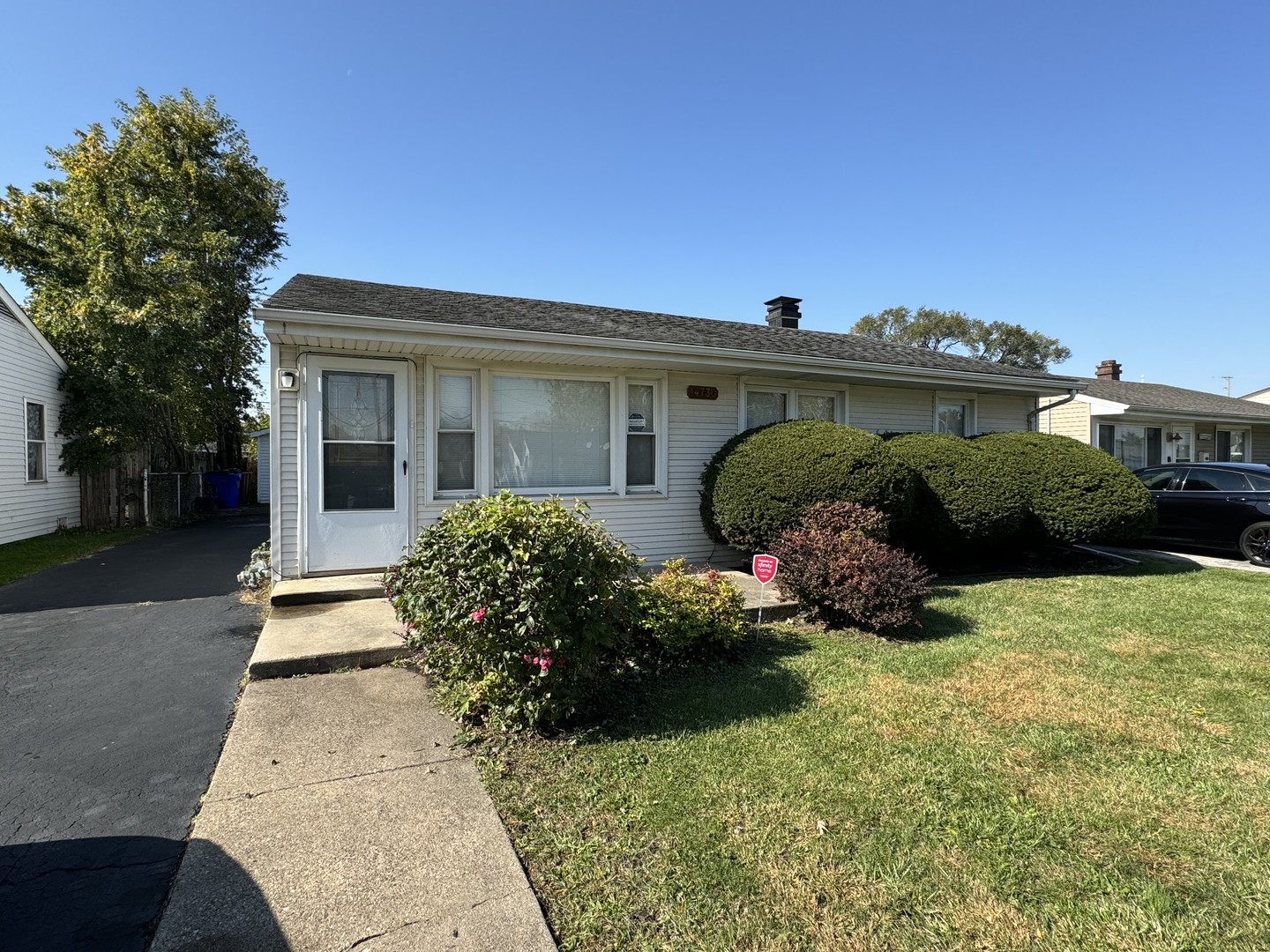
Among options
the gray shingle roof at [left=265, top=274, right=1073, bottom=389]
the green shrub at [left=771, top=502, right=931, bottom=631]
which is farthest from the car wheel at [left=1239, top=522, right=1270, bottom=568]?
the green shrub at [left=771, top=502, right=931, bottom=631]

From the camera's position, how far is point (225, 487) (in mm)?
18578

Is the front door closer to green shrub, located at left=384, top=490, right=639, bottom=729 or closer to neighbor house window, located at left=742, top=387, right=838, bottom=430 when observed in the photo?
neighbor house window, located at left=742, top=387, right=838, bottom=430

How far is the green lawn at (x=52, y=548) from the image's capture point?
7.89 meters

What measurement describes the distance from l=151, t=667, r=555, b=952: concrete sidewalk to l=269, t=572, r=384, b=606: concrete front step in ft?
6.93

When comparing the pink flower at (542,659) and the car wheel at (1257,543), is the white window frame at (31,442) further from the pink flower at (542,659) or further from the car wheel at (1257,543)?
the car wheel at (1257,543)

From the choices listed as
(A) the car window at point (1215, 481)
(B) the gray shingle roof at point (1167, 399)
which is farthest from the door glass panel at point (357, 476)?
(B) the gray shingle roof at point (1167, 399)

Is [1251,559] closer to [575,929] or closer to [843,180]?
[843,180]

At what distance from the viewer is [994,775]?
2.89m

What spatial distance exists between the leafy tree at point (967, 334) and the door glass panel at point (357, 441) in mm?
42954

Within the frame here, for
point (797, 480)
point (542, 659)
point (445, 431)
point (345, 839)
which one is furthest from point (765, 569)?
point (445, 431)

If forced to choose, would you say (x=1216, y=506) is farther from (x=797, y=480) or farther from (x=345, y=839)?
(x=345, y=839)

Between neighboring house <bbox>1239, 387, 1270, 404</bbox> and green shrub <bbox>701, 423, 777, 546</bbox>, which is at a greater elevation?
neighboring house <bbox>1239, 387, 1270, 404</bbox>

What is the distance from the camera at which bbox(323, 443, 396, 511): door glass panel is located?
6133 mm

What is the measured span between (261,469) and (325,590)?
768 inches
